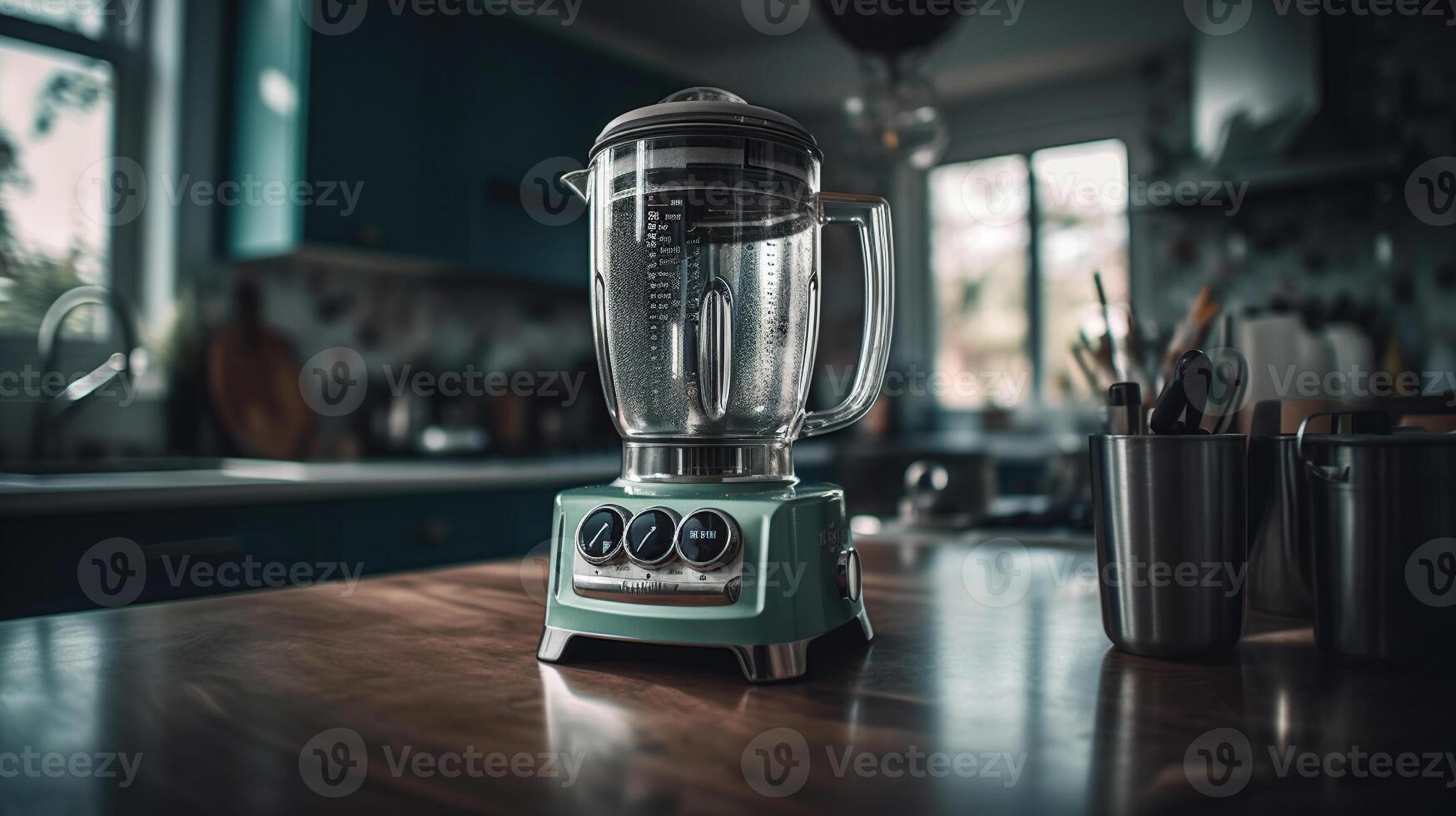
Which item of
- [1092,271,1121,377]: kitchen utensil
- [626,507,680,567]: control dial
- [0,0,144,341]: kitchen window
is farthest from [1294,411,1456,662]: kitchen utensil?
[0,0,144,341]: kitchen window

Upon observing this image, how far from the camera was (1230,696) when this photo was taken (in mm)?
501

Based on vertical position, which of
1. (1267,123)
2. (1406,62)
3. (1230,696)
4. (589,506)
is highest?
(1406,62)

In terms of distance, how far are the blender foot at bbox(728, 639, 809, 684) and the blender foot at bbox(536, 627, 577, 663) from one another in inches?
4.6

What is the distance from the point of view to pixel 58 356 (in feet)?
6.73

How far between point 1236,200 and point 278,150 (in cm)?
294

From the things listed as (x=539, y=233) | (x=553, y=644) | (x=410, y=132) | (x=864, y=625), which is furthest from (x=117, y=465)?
(x=864, y=625)

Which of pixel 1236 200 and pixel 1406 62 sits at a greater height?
pixel 1406 62

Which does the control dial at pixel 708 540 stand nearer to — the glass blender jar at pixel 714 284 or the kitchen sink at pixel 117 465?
the glass blender jar at pixel 714 284

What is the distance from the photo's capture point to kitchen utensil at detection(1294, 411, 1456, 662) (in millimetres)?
519

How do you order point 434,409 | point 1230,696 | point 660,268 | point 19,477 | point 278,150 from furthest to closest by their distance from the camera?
point 434,409, point 278,150, point 19,477, point 660,268, point 1230,696

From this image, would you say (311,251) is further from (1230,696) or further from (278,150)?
(1230,696)

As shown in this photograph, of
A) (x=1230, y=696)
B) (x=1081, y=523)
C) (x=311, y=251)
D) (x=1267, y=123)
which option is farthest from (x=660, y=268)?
(x=1267, y=123)

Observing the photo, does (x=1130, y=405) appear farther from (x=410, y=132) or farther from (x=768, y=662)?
(x=410, y=132)

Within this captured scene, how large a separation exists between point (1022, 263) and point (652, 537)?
11.5ft
